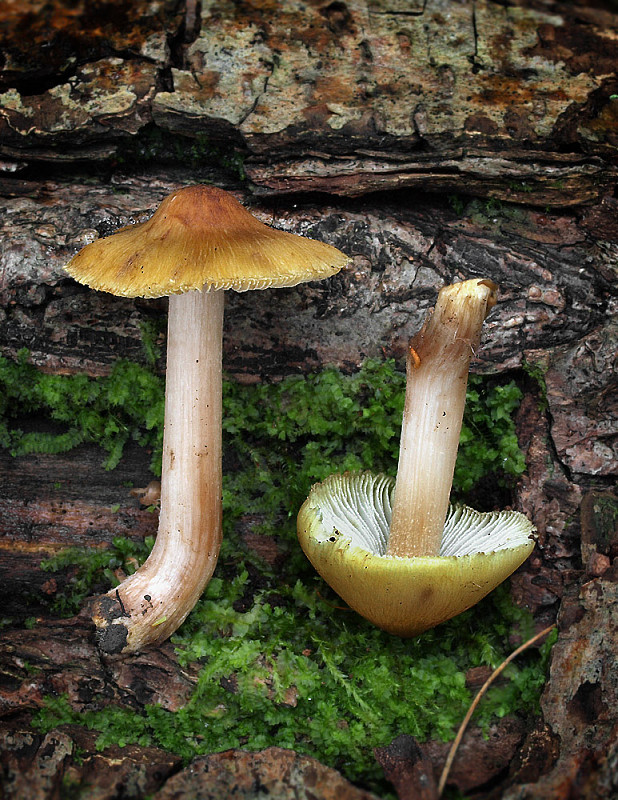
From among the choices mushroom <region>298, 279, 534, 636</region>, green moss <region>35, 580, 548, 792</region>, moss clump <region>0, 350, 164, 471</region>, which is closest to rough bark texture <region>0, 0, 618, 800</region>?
moss clump <region>0, 350, 164, 471</region>

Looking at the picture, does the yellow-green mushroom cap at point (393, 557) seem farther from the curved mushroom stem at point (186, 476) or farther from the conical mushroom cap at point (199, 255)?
the conical mushroom cap at point (199, 255)

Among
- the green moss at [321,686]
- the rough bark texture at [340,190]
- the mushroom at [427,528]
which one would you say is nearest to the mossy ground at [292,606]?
the green moss at [321,686]

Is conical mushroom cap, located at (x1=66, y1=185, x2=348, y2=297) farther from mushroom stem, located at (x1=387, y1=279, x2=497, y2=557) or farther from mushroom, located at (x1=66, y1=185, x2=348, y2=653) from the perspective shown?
mushroom stem, located at (x1=387, y1=279, x2=497, y2=557)

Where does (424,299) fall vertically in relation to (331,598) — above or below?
above

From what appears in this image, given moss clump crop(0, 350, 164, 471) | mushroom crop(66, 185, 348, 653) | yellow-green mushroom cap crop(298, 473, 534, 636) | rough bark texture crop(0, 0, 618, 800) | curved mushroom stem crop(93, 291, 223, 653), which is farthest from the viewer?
moss clump crop(0, 350, 164, 471)

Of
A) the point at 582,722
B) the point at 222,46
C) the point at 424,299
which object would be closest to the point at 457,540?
the point at 582,722

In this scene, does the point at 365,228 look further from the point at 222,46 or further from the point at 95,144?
the point at 95,144
